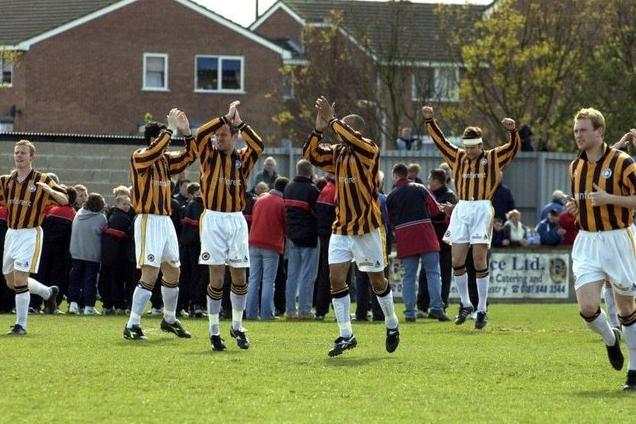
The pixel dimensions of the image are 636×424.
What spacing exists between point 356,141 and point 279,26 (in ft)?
182

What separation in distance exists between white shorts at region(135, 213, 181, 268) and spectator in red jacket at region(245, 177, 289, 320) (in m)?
5.51

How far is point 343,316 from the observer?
15.9 metres

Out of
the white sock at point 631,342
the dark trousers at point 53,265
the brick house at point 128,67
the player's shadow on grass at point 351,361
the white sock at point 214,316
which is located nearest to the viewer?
the white sock at point 631,342

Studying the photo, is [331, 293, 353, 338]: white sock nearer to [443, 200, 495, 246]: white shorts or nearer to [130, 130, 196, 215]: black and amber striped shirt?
[130, 130, 196, 215]: black and amber striped shirt

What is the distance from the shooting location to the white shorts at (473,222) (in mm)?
20344

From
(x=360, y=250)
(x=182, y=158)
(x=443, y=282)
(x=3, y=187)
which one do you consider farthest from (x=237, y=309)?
(x=443, y=282)

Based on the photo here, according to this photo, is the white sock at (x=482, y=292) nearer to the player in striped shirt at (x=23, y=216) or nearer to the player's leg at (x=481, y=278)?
the player's leg at (x=481, y=278)

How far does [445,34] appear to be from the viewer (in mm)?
51500

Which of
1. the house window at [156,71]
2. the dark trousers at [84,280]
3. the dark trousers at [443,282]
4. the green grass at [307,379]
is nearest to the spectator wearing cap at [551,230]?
the dark trousers at [443,282]

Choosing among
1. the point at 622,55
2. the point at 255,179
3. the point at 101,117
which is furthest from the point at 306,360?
the point at 101,117

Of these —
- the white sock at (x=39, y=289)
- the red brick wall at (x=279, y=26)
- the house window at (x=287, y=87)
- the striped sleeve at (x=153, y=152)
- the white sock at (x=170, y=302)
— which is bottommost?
the white sock at (x=39, y=289)

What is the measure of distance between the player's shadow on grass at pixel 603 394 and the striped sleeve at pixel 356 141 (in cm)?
391

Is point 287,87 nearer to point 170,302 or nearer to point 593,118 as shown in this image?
point 170,302

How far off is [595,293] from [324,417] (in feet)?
10.0
